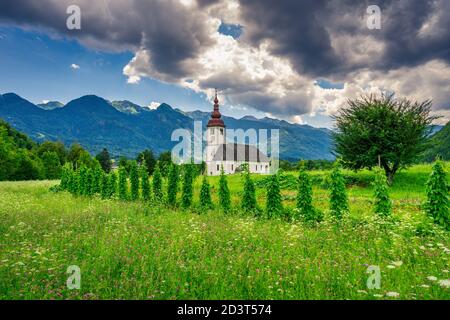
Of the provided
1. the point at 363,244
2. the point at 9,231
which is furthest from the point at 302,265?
the point at 9,231

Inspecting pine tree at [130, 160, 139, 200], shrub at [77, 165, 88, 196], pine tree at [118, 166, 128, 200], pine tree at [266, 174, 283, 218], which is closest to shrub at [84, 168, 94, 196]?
shrub at [77, 165, 88, 196]

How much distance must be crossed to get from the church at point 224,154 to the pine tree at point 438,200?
229 feet

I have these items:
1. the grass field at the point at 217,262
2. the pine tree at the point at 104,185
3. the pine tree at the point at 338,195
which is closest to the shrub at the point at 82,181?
the pine tree at the point at 104,185

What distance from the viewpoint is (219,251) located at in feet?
29.7

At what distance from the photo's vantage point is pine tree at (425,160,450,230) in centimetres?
1230

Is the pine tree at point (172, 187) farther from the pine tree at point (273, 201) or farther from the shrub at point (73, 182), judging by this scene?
the shrub at point (73, 182)

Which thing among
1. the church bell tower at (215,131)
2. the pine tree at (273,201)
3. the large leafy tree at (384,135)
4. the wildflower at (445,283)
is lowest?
the wildflower at (445,283)

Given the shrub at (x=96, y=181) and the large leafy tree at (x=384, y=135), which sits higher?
the large leafy tree at (x=384, y=135)

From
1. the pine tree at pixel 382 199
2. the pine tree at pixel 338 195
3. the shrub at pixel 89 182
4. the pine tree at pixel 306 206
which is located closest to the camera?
the pine tree at pixel 382 199

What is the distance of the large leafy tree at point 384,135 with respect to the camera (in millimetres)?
26328

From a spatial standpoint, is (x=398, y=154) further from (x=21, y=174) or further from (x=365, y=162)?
(x=21, y=174)

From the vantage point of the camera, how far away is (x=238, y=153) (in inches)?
3509

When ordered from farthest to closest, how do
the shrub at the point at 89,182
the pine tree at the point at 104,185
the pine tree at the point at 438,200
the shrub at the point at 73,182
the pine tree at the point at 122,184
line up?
the shrub at the point at 73,182 → the shrub at the point at 89,182 → the pine tree at the point at 104,185 → the pine tree at the point at 122,184 → the pine tree at the point at 438,200

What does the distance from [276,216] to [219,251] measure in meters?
7.80
